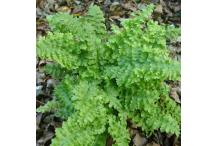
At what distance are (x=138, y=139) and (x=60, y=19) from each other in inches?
34.2

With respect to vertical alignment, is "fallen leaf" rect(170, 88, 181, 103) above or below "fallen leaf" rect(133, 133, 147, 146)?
above

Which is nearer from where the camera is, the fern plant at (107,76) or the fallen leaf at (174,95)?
the fern plant at (107,76)

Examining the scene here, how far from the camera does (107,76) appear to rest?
2.46 m

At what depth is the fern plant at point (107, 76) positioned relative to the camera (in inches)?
91.7

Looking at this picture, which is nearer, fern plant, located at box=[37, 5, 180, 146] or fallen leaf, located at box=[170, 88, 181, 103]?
fern plant, located at box=[37, 5, 180, 146]

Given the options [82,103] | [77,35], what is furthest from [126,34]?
[82,103]

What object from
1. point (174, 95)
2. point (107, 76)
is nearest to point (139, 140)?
point (174, 95)

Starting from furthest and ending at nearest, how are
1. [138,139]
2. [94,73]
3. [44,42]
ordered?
[138,139]
[94,73]
[44,42]

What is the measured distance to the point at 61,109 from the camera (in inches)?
102

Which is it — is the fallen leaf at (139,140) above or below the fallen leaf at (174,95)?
below

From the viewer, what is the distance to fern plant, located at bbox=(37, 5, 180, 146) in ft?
7.64

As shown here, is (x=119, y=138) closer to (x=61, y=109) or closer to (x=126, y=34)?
(x=61, y=109)

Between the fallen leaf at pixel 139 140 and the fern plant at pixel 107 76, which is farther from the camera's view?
the fallen leaf at pixel 139 140

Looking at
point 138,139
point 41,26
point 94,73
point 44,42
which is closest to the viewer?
point 44,42
